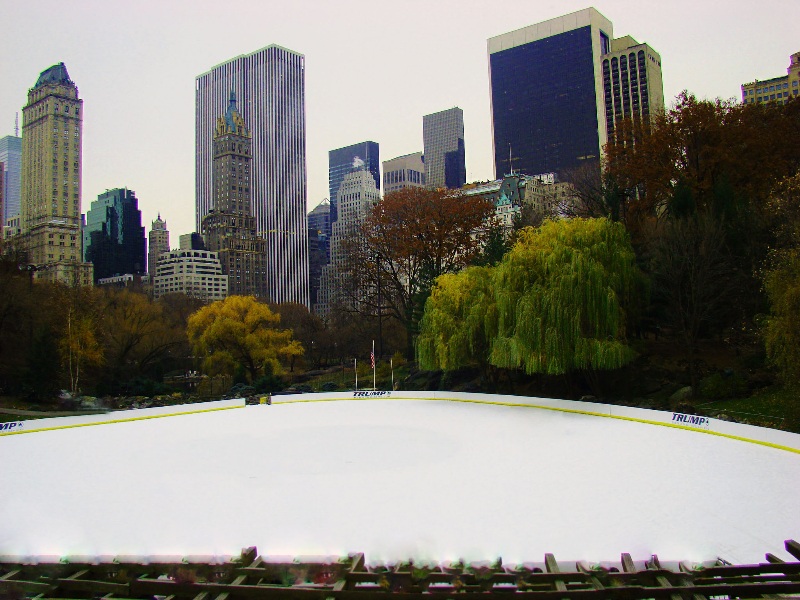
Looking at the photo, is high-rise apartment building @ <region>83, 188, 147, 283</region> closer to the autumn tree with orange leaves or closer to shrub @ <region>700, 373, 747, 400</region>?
the autumn tree with orange leaves

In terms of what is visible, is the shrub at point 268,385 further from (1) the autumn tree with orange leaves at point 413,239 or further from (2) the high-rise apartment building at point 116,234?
(2) the high-rise apartment building at point 116,234

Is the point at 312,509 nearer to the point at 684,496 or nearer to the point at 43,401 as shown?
the point at 684,496

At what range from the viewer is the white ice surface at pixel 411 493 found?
7711mm

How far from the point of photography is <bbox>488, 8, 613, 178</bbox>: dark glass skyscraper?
16212 cm

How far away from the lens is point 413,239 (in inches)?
1676

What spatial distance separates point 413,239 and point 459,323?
16645mm

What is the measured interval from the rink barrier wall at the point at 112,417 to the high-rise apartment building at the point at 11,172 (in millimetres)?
147662

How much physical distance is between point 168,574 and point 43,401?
2853 centimetres

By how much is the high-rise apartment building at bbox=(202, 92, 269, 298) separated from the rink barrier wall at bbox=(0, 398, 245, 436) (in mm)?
126957

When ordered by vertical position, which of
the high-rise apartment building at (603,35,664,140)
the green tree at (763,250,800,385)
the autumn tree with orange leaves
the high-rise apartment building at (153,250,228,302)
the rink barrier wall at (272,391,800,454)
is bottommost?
the rink barrier wall at (272,391,800,454)

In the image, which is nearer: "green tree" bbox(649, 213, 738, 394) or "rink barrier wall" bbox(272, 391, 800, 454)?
"rink barrier wall" bbox(272, 391, 800, 454)

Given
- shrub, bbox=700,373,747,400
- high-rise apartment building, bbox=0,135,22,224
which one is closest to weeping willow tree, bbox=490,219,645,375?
shrub, bbox=700,373,747,400

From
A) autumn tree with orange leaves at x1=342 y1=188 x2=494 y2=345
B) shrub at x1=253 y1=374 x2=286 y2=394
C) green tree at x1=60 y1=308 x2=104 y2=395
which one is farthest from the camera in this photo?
autumn tree with orange leaves at x1=342 y1=188 x2=494 y2=345

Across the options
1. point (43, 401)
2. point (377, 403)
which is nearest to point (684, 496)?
point (377, 403)
